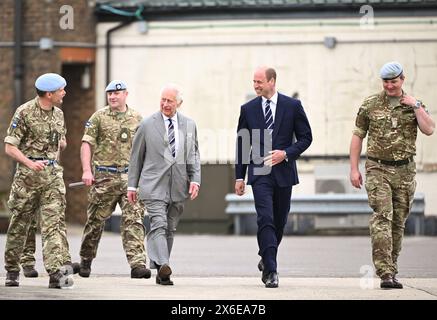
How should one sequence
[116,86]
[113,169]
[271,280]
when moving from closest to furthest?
[271,280], [116,86], [113,169]

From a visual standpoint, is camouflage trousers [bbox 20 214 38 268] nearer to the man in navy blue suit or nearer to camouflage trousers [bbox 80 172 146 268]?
camouflage trousers [bbox 80 172 146 268]

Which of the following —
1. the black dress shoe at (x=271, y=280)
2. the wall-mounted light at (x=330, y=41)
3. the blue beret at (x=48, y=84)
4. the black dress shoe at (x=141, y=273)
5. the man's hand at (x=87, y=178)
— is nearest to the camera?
the blue beret at (x=48, y=84)

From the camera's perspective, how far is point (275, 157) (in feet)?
45.8

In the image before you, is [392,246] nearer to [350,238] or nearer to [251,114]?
[251,114]

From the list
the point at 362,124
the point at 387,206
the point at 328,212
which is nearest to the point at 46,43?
the point at 328,212

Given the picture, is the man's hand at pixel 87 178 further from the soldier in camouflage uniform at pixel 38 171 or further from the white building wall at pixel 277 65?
the white building wall at pixel 277 65

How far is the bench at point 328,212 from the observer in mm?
25234

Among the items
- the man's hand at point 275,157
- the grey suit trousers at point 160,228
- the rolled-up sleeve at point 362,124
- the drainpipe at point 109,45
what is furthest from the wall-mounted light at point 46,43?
the rolled-up sleeve at point 362,124

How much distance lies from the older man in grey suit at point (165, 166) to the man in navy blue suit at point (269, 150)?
0.54 meters

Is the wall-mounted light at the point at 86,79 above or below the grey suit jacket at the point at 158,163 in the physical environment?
above

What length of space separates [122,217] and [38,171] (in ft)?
6.29

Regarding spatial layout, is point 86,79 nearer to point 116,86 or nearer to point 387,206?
point 116,86

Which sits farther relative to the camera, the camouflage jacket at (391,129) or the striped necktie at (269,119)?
the striped necktie at (269,119)

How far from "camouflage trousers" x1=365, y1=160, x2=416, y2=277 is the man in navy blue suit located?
764 millimetres
